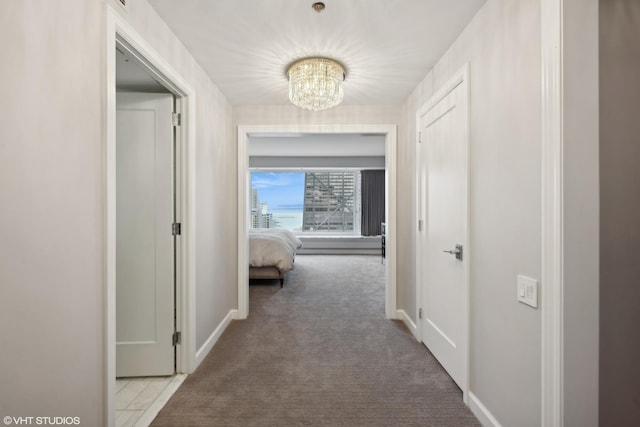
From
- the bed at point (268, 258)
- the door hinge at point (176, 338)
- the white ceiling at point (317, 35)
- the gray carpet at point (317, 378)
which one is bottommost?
the gray carpet at point (317, 378)

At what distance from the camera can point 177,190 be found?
2184mm

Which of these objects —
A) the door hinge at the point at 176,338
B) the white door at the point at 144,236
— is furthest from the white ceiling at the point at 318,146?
the door hinge at the point at 176,338

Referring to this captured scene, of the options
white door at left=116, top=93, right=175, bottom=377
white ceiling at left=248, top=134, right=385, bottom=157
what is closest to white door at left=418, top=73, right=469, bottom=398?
white door at left=116, top=93, right=175, bottom=377

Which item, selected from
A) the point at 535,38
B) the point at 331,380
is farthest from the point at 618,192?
the point at 331,380

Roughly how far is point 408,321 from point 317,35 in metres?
2.68

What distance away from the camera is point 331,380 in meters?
2.09

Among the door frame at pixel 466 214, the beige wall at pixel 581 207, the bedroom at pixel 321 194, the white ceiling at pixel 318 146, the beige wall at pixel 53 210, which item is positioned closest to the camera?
the beige wall at pixel 53 210

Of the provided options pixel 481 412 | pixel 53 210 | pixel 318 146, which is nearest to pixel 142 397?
pixel 53 210

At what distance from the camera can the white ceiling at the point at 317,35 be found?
1.72 metres

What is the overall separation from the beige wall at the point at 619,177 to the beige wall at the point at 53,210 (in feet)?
6.43

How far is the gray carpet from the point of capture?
1733mm

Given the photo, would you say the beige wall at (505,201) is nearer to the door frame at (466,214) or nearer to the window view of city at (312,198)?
the door frame at (466,214)

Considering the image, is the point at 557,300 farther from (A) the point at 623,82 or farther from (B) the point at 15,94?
(B) the point at 15,94

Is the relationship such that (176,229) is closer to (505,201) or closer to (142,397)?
(142,397)
